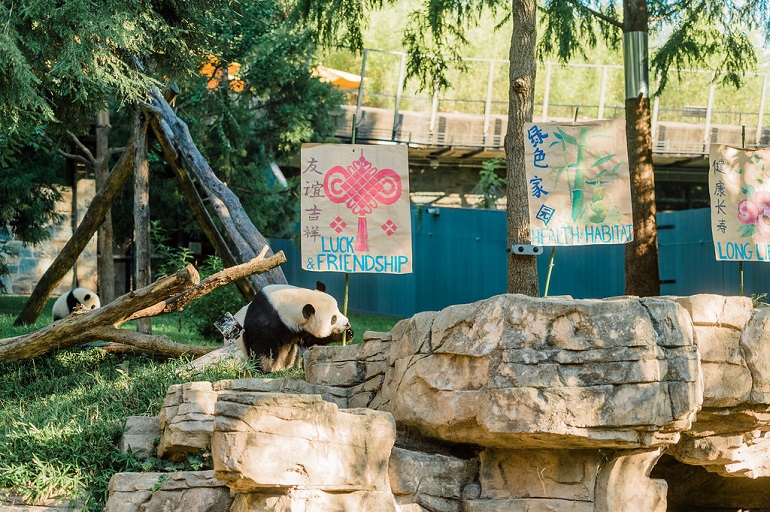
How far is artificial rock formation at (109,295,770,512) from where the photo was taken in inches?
218

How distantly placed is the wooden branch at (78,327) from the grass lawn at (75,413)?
359 mm

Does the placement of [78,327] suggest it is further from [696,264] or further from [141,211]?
[696,264]

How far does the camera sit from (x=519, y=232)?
8867 mm

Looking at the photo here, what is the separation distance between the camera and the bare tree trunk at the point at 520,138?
8.84 m

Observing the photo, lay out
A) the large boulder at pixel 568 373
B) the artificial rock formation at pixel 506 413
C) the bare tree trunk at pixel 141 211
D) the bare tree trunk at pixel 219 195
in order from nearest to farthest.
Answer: the artificial rock formation at pixel 506 413
the large boulder at pixel 568 373
the bare tree trunk at pixel 219 195
the bare tree trunk at pixel 141 211

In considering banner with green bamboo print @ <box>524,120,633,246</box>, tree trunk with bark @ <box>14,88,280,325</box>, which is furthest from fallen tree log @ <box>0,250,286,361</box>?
banner with green bamboo print @ <box>524,120,633,246</box>

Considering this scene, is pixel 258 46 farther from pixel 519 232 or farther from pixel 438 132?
pixel 519 232

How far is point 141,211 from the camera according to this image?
37.5 ft

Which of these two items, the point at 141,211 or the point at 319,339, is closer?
the point at 319,339

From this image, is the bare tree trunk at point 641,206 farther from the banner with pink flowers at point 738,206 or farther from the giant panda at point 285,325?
the giant panda at point 285,325

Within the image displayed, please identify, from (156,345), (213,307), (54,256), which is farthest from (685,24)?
(54,256)

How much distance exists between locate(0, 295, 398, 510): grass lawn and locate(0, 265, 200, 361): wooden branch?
0.36m

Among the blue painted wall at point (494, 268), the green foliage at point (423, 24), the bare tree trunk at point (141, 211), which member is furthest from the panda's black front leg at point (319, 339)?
the blue painted wall at point (494, 268)

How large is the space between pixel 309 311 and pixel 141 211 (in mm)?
3716
